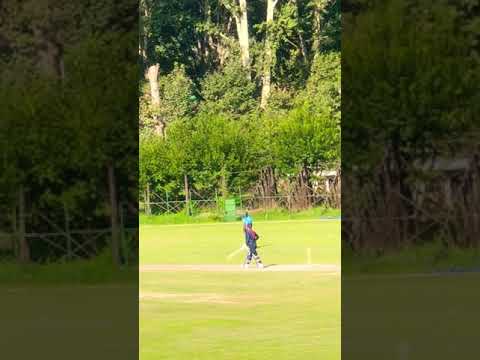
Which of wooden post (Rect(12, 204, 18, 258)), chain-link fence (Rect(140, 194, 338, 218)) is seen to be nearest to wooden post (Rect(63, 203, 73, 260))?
wooden post (Rect(12, 204, 18, 258))

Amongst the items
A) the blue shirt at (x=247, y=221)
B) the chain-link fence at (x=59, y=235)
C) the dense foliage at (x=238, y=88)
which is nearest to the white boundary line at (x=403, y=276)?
the chain-link fence at (x=59, y=235)

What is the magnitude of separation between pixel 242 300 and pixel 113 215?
525cm

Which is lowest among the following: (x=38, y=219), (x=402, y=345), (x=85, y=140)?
(x=402, y=345)

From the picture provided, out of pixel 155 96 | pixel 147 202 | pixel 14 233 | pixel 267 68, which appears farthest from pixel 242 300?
pixel 14 233

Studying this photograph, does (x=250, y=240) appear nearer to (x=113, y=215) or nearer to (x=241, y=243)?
(x=241, y=243)

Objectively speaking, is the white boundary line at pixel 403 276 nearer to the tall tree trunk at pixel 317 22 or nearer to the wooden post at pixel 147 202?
the wooden post at pixel 147 202

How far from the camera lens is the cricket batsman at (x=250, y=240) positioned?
28.2 ft

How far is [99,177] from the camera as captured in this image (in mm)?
13906

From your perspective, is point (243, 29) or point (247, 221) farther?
point (243, 29)

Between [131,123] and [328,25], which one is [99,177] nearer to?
[131,123]

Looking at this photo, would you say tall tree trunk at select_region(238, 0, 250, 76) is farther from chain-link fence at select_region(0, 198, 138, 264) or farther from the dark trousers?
chain-link fence at select_region(0, 198, 138, 264)

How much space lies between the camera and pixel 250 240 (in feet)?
28.7

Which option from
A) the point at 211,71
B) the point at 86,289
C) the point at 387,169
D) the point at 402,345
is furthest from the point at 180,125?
the point at 387,169

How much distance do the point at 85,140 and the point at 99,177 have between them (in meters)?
0.51
